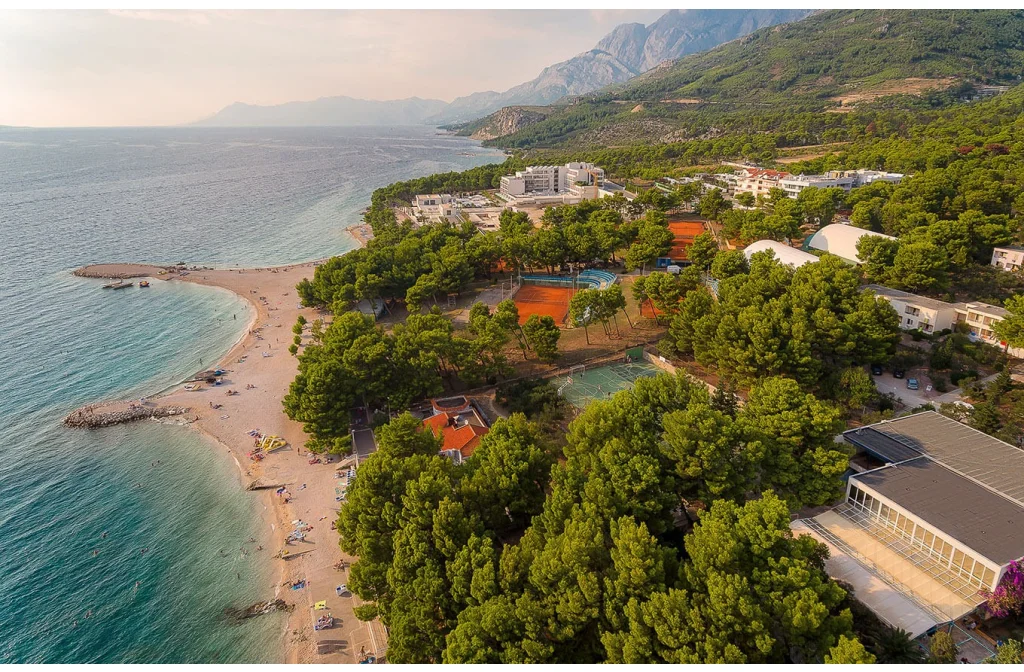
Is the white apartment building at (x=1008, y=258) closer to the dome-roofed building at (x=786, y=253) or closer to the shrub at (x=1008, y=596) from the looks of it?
the dome-roofed building at (x=786, y=253)

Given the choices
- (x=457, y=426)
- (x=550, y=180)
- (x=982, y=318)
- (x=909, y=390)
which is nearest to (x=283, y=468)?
(x=457, y=426)

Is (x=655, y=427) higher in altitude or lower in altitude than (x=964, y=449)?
higher

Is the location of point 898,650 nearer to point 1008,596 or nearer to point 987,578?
point 1008,596

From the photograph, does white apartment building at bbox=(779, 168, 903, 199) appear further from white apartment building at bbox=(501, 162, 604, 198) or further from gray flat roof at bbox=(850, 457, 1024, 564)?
gray flat roof at bbox=(850, 457, 1024, 564)

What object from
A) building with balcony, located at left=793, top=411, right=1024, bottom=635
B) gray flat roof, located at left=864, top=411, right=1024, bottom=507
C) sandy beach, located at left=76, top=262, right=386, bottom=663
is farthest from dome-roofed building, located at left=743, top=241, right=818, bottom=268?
sandy beach, located at left=76, top=262, right=386, bottom=663

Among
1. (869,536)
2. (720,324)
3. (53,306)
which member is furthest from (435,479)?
(53,306)
